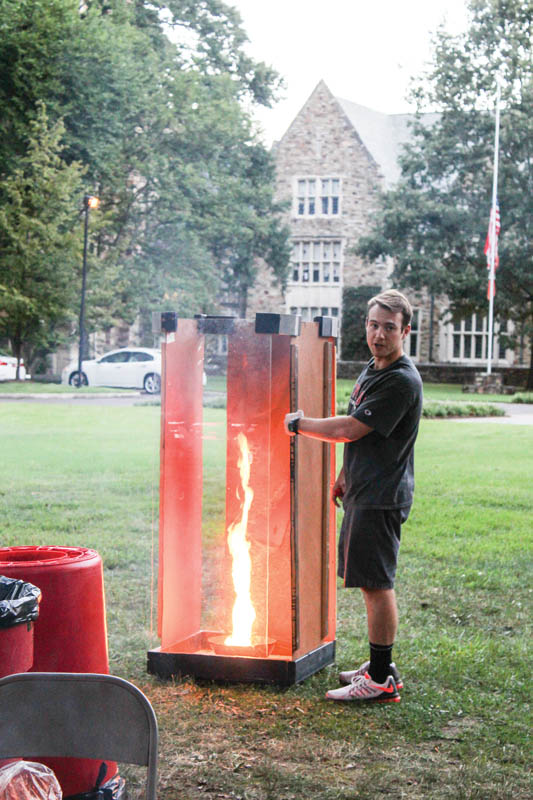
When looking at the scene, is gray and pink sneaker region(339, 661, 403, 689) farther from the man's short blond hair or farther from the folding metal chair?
the folding metal chair

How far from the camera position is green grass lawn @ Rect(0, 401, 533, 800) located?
12.0ft

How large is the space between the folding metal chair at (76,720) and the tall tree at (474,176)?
3578 cm

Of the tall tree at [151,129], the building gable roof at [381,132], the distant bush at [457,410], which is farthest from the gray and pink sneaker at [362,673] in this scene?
the building gable roof at [381,132]

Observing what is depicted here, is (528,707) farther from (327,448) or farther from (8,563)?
(8,563)

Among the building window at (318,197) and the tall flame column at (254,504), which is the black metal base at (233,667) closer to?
the tall flame column at (254,504)

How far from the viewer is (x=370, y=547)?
4215mm

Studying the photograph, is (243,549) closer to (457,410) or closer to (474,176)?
(457,410)

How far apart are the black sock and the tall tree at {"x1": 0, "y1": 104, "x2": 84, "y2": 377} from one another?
26.9m

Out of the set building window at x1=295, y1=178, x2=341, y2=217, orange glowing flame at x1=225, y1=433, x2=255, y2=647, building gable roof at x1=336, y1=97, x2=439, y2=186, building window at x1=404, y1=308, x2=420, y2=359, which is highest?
building gable roof at x1=336, y1=97, x2=439, y2=186

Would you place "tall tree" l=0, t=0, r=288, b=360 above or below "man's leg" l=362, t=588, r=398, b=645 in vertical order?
above

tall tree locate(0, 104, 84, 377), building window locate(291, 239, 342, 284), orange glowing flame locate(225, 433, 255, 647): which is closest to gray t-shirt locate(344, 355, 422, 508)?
orange glowing flame locate(225, 433, 255, 647)

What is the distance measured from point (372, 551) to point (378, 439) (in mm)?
477

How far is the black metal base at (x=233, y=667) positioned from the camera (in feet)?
14.7

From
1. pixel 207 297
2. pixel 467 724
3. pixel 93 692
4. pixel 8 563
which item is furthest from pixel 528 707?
pixel 207 297
